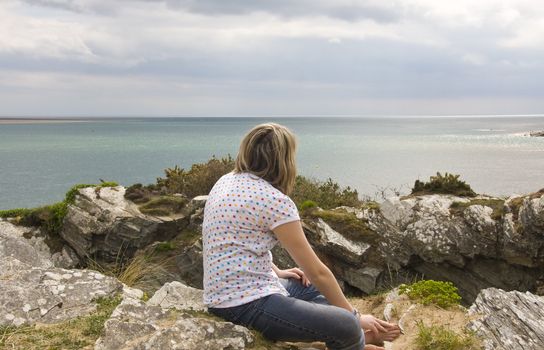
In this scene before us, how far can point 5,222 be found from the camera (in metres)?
13.0

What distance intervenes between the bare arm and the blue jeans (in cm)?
17

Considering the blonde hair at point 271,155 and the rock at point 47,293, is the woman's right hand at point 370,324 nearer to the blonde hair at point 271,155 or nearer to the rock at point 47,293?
the blonde hair at point 271,155

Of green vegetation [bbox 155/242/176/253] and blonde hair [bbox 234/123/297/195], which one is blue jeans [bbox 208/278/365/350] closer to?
blonde hair [bbox 234/123/297/195]

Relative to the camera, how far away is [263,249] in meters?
4.86

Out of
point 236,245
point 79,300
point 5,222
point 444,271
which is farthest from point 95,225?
point 236,245

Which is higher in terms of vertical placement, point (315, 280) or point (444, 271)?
point (315, 280)

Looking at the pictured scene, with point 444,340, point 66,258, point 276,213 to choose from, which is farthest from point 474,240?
point 66,258

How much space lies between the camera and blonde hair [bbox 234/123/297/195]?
15.9ft

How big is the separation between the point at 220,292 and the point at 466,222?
25.8ft

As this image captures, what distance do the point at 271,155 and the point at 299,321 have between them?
1.48m

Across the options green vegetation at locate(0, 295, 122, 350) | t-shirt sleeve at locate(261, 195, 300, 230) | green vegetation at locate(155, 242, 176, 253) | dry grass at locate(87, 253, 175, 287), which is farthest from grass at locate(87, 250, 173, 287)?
t-shirt sleeve at locate(261, 195, 300, 230)

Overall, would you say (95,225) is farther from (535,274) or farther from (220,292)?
(535,274)

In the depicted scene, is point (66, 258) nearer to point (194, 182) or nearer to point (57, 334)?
point (194, 182)

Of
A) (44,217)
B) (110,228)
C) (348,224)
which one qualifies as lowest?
(110,228)
